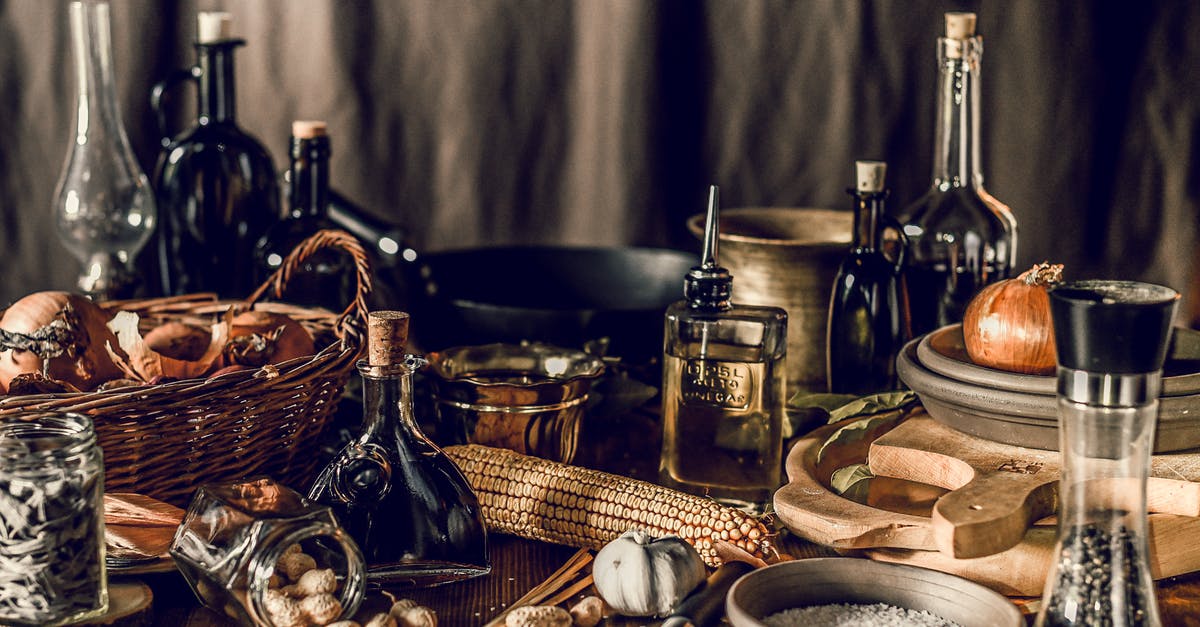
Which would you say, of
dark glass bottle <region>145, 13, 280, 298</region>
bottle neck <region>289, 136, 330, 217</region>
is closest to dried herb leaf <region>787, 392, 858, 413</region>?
bottle neck <region>289, 136, 330, 217</region>

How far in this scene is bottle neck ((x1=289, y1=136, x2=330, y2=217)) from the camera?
126cm

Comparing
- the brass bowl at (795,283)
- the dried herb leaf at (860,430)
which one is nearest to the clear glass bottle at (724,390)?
the dried herb leaf at (860,430)

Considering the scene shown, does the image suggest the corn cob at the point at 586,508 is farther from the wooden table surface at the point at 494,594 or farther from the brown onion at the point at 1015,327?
A: the brown onion at the point at 1015,327

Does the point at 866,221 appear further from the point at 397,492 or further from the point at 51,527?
the point at 51,527

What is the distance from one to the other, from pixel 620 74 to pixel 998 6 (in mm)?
476

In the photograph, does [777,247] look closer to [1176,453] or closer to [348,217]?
[1176,453]

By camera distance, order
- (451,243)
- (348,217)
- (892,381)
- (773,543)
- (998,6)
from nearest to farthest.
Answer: (773,543) < (892,381) < (348,217) < (998,6) < (451,243)

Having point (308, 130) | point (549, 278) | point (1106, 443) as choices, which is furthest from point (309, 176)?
point (1106, 443)

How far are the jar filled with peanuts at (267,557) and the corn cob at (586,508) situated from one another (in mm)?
171

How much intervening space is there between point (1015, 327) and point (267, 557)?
547 millimetres

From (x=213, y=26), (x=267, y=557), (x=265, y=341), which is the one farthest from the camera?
(x=213, y=26)

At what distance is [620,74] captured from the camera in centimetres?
163

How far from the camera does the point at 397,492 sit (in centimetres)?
85

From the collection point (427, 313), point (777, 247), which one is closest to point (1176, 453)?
point (777, 247)
